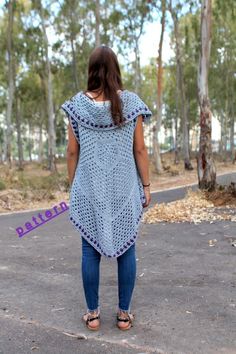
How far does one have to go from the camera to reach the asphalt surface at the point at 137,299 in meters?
3.14

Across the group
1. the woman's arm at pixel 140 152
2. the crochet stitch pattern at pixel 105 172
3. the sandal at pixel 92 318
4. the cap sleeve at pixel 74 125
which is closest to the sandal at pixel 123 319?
the sandal at pixel 92 318

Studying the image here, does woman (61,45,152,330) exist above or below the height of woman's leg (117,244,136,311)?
above

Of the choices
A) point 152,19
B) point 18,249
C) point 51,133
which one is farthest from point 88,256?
point 152,19

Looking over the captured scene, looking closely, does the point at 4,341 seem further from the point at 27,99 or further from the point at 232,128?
the point at 232,128

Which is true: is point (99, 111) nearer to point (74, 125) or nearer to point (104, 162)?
point (74, 125)

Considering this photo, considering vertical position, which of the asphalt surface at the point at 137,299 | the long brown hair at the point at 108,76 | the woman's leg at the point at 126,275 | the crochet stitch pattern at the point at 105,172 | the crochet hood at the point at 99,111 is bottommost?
the asphalt surface at the point at 137,299

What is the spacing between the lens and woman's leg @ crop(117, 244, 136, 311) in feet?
11.2

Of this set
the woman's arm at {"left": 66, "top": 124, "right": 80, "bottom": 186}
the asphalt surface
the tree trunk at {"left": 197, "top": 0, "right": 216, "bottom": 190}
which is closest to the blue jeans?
the asphalt surface

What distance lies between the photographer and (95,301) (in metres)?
3.45

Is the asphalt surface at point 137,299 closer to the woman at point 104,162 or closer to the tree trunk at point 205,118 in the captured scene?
the woman at point 104,162

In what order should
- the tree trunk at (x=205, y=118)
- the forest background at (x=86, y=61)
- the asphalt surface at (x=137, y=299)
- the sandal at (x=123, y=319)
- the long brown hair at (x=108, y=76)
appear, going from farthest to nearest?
1. the forest background at (x=86, y=61)
2. the tree trunk at (x=205, y=118)
3. the sandal at (x=123, y=319)
4. the long brown hair at (x=108, y=76)
5. the asphalt surface at (x=137, y=299)

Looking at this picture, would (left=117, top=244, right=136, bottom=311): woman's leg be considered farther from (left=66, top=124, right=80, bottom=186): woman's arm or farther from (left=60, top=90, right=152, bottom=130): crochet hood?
(left=60, top=90, right=152, bottom=130): crochet hood

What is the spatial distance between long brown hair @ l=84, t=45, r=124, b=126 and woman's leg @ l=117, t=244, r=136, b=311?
982mm

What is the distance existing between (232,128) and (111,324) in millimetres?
36754
